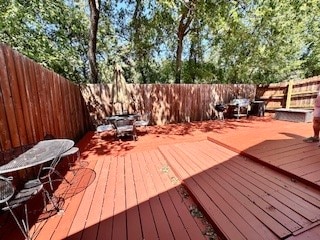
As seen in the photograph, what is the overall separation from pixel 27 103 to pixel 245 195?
3169 mm

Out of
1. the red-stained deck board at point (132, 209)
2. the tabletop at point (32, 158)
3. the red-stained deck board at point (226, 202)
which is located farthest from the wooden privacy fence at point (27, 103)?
the red-stained deck board at point (226, 202)

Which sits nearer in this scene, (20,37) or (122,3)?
(20,37)

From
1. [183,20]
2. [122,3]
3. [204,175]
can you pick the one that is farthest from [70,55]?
[204,175]

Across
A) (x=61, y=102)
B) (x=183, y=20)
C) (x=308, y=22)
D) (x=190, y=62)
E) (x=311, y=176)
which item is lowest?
(x=311, y=176)

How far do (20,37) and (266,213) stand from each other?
850cm

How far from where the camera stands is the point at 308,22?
36.8 feet

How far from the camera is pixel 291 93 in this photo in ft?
24.7

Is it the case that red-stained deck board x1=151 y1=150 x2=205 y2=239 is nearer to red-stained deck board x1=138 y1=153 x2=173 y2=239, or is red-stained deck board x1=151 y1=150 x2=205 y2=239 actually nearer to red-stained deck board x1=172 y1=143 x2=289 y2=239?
red-stained deck board x1=138 y1=153 x2=173 y2=239

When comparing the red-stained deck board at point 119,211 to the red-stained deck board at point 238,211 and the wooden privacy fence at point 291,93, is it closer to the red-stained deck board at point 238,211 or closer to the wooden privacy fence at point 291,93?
the red-stained deck board at point 238,211

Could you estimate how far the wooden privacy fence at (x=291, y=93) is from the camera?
679 cm

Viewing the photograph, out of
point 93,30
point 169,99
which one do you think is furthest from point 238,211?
point 93,30

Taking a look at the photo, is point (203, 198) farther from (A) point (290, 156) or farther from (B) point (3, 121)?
(B) point (3, 121)

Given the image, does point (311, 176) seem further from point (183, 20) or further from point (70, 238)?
point (183, 20)

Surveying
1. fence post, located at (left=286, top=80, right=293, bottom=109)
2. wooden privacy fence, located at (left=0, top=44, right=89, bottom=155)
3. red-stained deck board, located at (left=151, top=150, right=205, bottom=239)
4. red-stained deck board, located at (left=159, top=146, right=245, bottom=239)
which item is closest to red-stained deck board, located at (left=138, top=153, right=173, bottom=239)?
red-stained deck board, located at (left=151, top=150, right=205, bottom=239)
